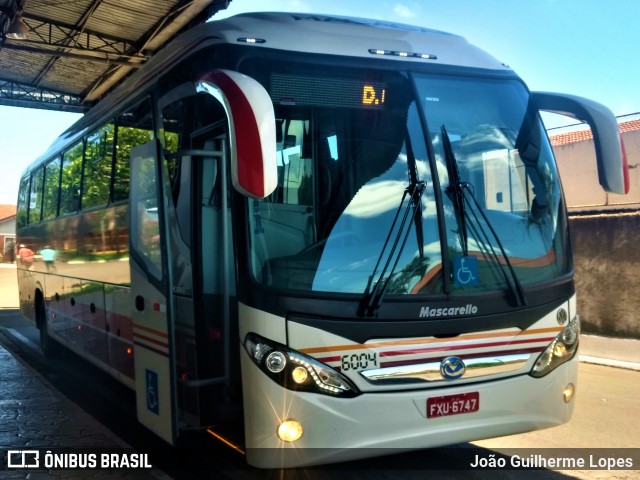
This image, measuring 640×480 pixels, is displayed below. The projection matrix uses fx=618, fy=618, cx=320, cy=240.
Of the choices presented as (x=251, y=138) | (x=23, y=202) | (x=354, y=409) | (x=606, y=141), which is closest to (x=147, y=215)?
(x=251, y=138)

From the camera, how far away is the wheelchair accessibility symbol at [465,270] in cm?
402

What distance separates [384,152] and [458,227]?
70 cm

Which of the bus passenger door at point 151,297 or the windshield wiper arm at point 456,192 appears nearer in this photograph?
the windshield wiper arm at point 456,192

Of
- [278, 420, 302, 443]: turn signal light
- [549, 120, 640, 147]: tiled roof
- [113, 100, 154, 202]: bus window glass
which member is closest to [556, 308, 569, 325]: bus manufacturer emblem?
[278, 420, 302, 443]: turn signal light

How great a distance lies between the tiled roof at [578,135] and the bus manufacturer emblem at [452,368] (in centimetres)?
1123

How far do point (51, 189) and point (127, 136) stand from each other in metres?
3.62

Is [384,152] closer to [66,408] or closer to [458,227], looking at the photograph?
[458,227]

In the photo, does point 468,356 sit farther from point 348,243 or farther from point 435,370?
point 348,243

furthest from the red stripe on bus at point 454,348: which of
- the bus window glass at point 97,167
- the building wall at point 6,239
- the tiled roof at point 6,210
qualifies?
the tiled roof at point 6,210

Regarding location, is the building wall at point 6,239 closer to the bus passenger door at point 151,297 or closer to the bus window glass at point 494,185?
the bus passenger door at point 151,297

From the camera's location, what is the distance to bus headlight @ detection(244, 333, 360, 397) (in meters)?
3.62

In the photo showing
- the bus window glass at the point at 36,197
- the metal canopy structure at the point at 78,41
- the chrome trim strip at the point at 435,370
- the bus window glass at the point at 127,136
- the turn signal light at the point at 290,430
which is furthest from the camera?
the metal canopy structure at the point at 78,41

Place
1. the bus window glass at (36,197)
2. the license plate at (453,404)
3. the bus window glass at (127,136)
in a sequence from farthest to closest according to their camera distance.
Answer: the bus window glass at (36,197) → the bus window glass at (127,136) → the license plate at (453,404)

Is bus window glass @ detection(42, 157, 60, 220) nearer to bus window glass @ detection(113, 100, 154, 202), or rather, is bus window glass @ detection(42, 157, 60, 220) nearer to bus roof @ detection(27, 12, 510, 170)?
bus window glass @ detection(113, 100, 154, 202)
